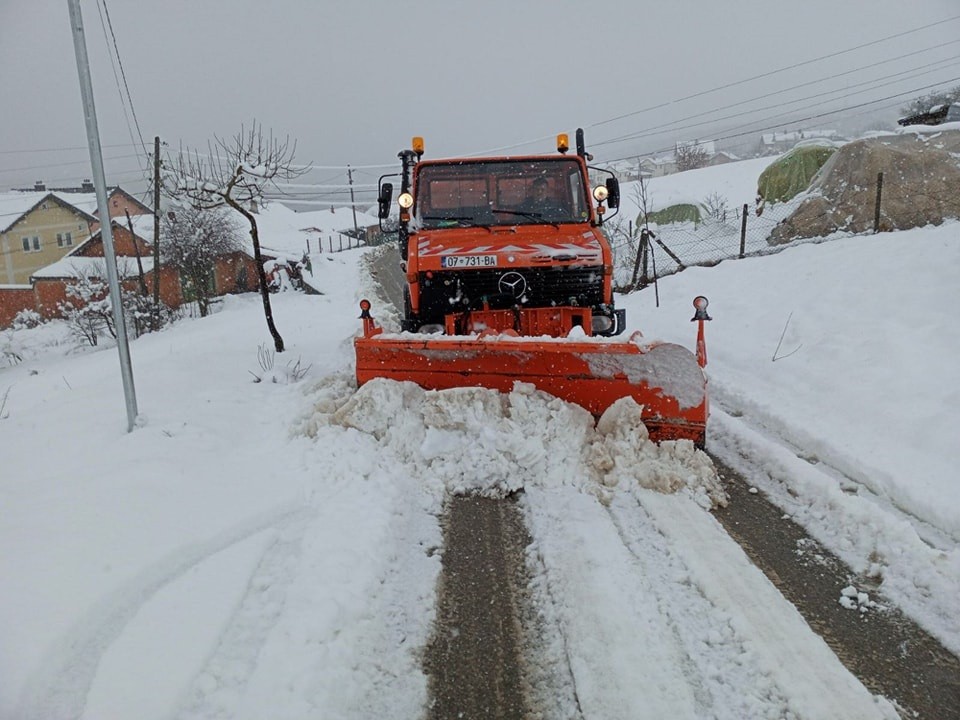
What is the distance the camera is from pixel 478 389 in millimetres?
4520

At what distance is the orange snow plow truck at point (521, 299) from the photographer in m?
4.29

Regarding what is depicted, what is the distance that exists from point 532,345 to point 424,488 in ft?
4.33

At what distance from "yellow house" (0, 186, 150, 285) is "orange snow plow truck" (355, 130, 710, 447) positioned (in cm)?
4527

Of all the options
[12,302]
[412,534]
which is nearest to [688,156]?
[12,302]

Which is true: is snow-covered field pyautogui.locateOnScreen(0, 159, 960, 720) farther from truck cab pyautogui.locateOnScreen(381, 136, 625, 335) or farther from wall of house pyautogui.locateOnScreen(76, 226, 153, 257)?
wall of house pyautogui.locateOnScreen(76, 226, 153, 257)

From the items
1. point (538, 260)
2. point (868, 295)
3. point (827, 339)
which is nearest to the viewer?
point (538, 260)

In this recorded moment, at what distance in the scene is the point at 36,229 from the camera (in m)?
42.6

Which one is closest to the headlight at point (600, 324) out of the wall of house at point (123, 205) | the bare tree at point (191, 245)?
the bare tree at point (191, 245)

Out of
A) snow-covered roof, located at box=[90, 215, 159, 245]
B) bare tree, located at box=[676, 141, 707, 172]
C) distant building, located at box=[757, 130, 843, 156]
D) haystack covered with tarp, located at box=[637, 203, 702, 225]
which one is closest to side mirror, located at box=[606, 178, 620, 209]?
haystack covered with tarp, located at box=[637, 203, 702, 225]

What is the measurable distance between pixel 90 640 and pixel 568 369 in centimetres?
326

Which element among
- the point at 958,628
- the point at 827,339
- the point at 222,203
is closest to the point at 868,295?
the point at 827,339

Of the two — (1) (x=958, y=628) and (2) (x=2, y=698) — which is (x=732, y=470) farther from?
(2) (x=2, y=698)

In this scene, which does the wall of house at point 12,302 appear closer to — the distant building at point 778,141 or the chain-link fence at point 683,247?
the chain-link fence at point 683,247

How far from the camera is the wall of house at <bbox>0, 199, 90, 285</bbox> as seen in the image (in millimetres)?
41781
